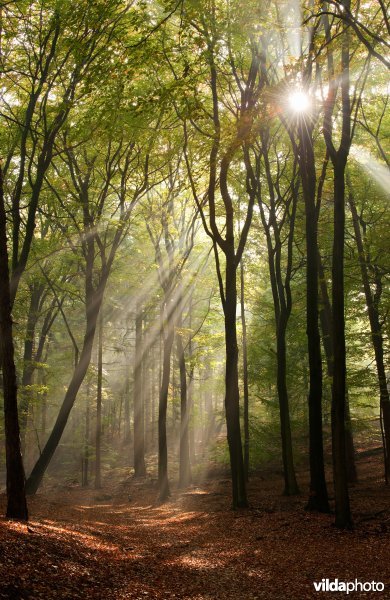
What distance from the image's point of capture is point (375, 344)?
580 inches

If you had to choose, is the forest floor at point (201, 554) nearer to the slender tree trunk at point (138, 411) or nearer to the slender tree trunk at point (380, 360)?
the slender tree trunk at point (380, 360)

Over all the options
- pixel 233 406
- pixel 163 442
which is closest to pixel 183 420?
pixel 163 442

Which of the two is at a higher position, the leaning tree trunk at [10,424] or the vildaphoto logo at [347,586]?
the leaning tree trunk at [10,424]

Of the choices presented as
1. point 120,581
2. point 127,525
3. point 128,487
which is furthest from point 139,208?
point 120,581

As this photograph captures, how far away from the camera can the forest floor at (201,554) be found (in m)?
5.81

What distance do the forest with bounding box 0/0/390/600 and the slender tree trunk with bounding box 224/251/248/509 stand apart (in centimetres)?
6

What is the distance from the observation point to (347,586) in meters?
6.05

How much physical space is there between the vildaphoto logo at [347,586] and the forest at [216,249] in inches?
1.7

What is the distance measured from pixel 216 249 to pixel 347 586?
905 centimetres

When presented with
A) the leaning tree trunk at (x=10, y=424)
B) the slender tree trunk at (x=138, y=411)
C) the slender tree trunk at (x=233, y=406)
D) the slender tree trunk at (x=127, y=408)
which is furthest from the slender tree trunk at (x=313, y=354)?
the slender tree trunk at (x=127, y=408)

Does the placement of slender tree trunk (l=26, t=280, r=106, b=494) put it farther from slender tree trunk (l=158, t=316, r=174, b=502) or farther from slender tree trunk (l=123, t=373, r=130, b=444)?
slender tree trunk (l=123, t=373, r=130, b=444)

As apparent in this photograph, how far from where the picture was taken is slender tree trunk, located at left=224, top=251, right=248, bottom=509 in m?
12.5

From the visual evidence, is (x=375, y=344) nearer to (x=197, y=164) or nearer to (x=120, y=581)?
(x=197, y=164)

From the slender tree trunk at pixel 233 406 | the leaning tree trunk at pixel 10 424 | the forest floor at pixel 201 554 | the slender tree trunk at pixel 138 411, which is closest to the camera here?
the forest floor at pixel 201 554
